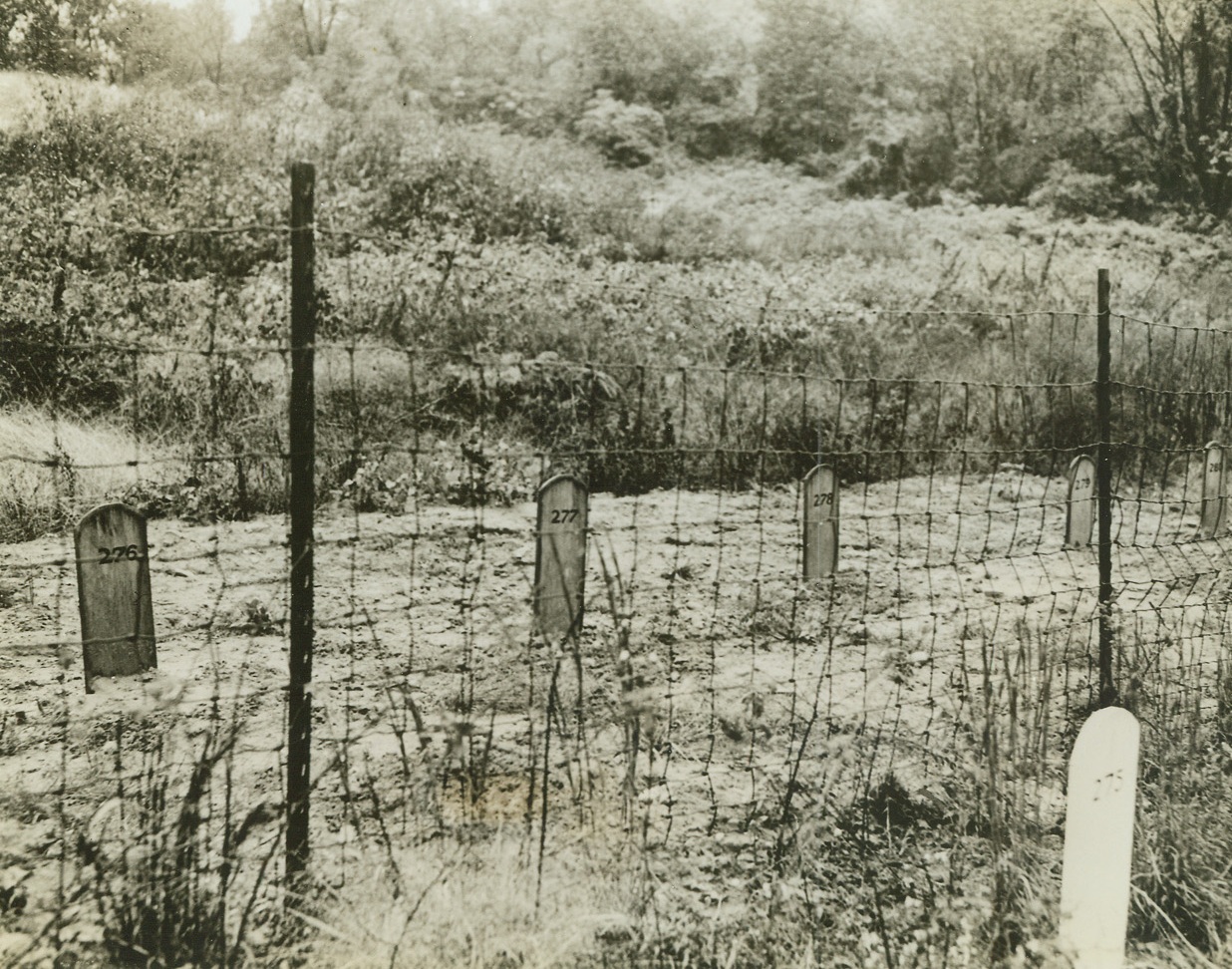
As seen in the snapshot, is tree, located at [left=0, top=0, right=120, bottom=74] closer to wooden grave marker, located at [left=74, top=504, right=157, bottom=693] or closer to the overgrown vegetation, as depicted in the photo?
the overgrown vegetation

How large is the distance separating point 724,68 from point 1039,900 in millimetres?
16312

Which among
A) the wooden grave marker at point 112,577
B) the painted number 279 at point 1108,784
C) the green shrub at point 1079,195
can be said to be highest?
the green shrub at point 1079,195

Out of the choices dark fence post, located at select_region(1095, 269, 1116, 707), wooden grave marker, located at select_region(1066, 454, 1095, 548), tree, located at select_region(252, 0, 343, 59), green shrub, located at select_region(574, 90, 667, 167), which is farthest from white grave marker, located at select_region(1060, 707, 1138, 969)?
tree, located at select_region(252, 0, 343, 59)

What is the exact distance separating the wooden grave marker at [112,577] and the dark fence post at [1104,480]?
3.03 m

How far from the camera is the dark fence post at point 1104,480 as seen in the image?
360 cm

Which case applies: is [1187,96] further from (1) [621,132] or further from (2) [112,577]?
(2) [112,577]

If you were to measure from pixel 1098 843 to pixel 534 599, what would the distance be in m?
1.59

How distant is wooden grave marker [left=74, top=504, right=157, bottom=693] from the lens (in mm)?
2967

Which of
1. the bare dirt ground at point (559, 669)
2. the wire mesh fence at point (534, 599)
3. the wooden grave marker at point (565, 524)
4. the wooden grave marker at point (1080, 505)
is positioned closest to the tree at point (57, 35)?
the wire mesh fence at point (534, 599)

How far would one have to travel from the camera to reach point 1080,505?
604 cm

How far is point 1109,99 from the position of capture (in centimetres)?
1573

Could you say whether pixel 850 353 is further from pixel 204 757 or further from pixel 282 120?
pixel 282 120

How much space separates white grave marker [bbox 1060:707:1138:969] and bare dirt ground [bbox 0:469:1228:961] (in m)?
0.52

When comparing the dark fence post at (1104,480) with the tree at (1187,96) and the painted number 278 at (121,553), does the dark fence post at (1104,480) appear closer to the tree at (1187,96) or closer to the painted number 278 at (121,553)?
the painted number 278 at (121,553)
